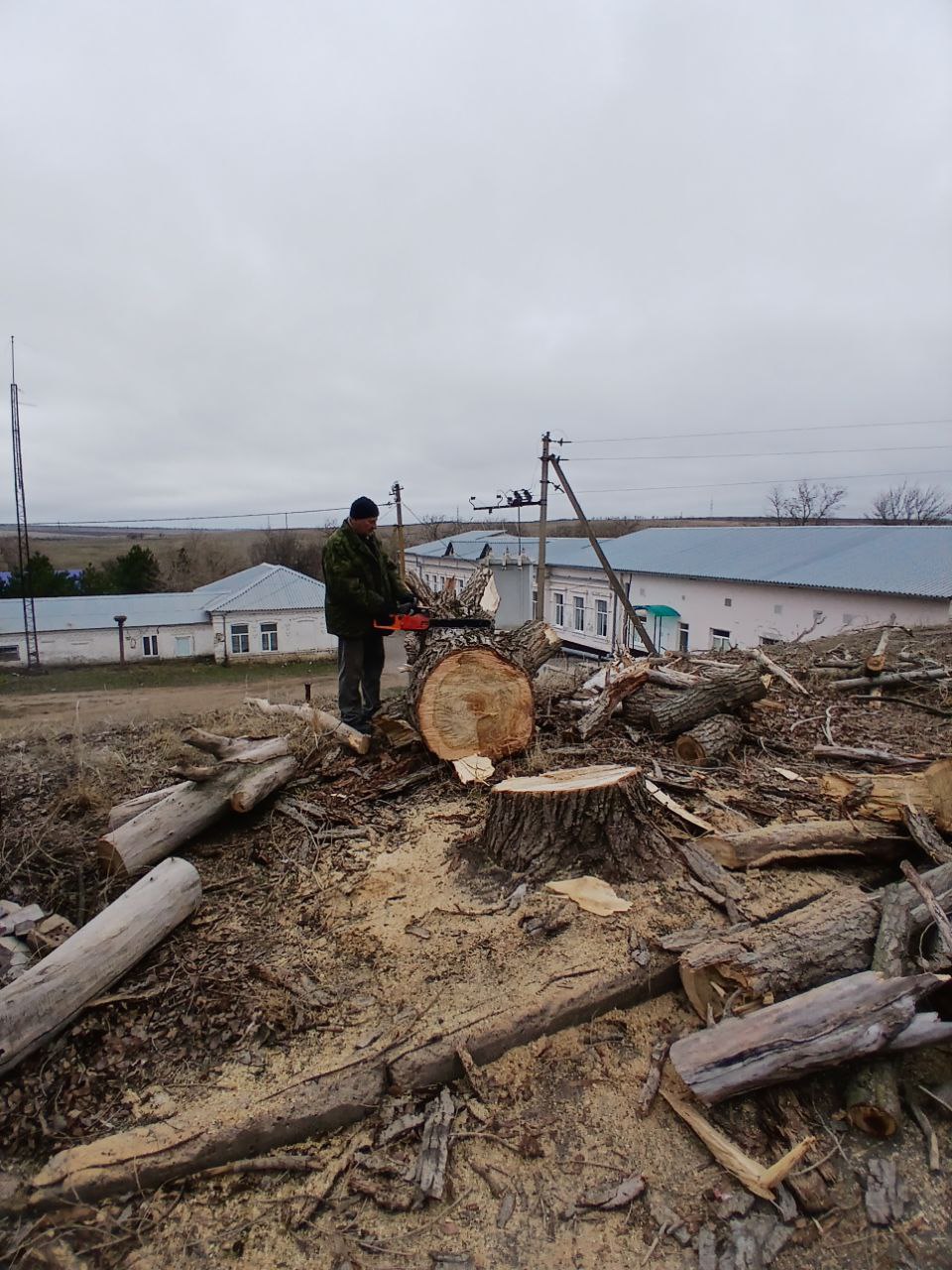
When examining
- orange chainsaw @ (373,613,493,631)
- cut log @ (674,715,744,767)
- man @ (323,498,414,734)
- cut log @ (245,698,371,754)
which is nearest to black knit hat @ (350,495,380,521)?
man @ (323,498,414,734)

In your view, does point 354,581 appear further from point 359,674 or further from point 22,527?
point 22,527

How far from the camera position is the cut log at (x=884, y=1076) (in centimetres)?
229

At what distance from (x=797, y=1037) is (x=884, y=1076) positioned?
0.38 m

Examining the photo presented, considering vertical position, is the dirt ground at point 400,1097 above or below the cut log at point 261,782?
below

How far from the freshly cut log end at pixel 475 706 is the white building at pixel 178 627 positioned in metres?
25.5

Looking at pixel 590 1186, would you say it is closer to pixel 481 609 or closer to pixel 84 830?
pixel 84 830

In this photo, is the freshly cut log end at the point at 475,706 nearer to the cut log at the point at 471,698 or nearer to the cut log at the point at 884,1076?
the cut log at the point at 471,698

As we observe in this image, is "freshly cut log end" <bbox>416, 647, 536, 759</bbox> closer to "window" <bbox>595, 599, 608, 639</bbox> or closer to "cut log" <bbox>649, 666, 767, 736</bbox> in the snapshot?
"cut log" <bbox>649, 666, 767, 736</bbox>

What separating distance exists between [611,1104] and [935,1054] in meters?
1.28

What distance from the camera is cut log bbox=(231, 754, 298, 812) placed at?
4004mm

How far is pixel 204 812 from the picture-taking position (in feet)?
12.8

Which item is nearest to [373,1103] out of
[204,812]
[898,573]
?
[204,812]

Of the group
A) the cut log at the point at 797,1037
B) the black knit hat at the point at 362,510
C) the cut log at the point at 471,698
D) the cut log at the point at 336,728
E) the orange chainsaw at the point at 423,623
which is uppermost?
the black knit hat at the point at 362,510

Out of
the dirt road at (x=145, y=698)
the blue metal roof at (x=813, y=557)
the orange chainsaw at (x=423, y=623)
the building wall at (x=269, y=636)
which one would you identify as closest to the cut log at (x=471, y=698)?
the orange chainsaw at (x=423, y=623)
